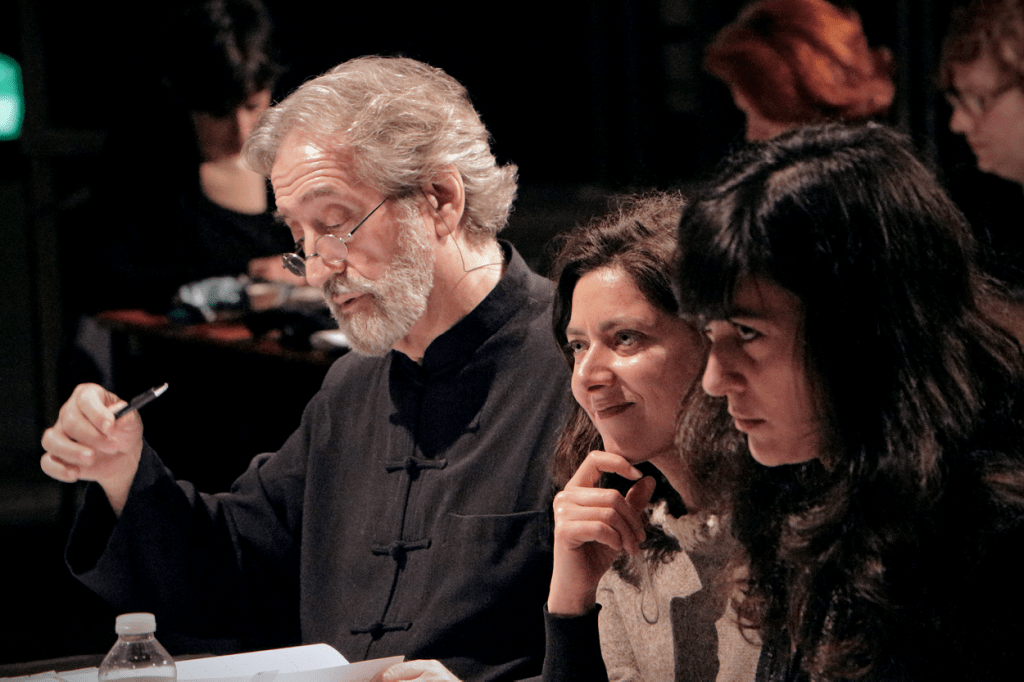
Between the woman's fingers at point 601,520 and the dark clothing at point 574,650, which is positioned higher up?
the woman's fingers at point 601,520

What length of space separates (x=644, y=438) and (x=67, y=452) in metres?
0.98

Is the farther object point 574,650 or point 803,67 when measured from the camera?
point 803,67

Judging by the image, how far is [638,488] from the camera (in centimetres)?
144

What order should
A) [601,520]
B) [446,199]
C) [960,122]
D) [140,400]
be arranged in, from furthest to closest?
[960,122], [446,199], [140,400], [601,520]

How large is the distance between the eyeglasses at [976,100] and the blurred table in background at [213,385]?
1730 millimetres

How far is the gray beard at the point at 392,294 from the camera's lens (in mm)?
1909

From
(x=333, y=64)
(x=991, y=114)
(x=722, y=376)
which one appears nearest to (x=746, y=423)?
(x=722, y=376)

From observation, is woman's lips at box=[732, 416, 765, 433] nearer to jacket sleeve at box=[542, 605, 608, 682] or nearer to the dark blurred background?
jacket sleeve at box=[542, 605, 608, 682]

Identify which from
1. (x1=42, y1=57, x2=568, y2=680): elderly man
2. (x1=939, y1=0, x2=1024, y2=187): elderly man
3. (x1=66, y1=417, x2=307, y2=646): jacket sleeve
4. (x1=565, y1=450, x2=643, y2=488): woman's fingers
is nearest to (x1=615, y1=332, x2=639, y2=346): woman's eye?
(x1=565, y1=450, x2=643, y2=488): woman's fingers

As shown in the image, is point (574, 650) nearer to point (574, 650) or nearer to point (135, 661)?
point (574, 650)

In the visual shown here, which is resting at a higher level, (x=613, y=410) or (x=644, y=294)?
(x=644, y=294)

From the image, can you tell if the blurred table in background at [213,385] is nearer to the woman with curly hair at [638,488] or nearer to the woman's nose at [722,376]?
the woman with curly hair at [638,488]

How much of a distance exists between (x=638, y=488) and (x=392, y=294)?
65 cm

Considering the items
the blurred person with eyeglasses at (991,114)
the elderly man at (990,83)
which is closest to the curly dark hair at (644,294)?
the blurred person with eyeglasses at (991,114)
